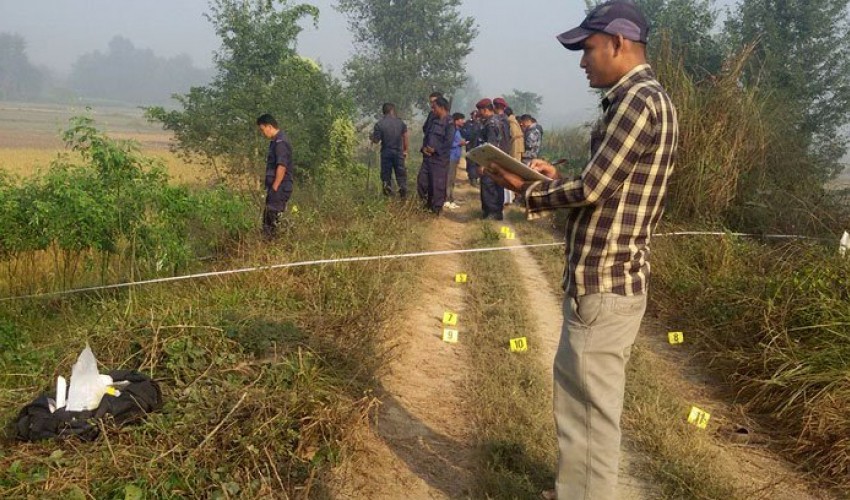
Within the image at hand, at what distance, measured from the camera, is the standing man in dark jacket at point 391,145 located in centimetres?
1091

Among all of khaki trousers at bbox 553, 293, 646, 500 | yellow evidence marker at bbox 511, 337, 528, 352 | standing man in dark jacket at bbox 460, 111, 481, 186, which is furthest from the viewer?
standing man in dark jacket at bbox 460, 111, 481, 186

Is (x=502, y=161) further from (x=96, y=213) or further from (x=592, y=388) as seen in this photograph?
(x=96, y=213)

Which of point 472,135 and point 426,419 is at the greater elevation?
point 472,135

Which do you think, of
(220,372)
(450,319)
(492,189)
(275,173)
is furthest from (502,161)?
(492,189)

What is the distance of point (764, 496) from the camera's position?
10.5 ft

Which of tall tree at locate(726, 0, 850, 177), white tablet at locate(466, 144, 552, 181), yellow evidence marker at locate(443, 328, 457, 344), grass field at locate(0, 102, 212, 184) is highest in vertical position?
tall tree at locate(726, 0, 850, 177)

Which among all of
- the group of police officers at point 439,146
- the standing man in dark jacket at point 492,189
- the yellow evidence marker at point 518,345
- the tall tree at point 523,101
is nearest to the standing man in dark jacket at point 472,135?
the group of police officers at point 439,146

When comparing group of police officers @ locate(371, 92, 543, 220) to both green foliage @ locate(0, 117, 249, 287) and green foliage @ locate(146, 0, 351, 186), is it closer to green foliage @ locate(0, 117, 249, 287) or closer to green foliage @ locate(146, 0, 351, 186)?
green foliage @ locate(146, 0, 351, 186)

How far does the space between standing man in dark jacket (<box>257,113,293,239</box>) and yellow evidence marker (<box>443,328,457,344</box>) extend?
123 inches

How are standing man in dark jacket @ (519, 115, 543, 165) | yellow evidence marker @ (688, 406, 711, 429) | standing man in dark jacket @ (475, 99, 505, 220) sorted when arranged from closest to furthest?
yellow evidence marker @ (688, 406, 711, 429)
standing man in dark jacket @ (475, 99, 505, 220)
standing man in dark jacket @ (519, 115, 543, 165)

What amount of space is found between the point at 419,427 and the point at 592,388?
1.62 meters

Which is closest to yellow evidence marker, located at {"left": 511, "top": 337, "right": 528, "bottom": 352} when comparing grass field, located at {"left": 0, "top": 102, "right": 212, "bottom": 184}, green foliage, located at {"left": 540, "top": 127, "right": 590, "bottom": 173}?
grass field, located at {"left": 0, "top": 102, "right": 212, "bottom": 184}

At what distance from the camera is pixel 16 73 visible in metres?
108

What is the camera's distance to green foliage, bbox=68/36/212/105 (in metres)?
152
